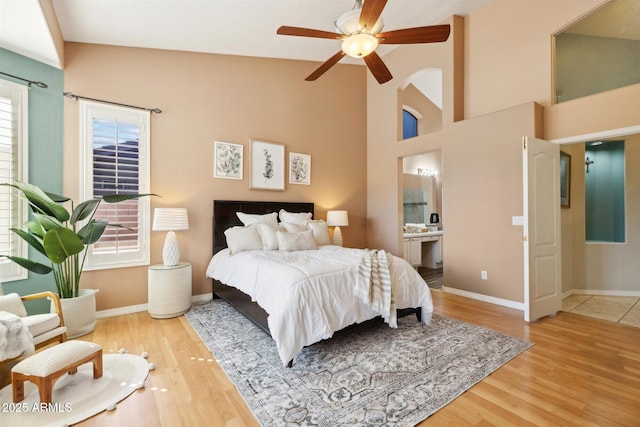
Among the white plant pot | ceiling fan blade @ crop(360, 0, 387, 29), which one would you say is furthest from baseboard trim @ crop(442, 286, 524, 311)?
the white plant pot

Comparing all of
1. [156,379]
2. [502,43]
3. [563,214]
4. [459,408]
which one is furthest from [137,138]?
[563,214]

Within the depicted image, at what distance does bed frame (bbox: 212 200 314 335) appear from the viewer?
3.14 meters

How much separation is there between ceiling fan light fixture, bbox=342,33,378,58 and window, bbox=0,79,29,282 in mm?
3358

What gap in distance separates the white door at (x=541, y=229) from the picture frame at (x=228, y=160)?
374 centimetres

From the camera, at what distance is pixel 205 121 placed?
4.10m

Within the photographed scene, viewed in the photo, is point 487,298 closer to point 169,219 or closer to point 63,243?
point 169,219

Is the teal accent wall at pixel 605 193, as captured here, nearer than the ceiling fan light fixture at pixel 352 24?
No

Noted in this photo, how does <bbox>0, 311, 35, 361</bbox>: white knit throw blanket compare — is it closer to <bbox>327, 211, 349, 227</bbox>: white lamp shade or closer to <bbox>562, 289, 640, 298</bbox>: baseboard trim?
<bbox>327, 211, 349, 227</bbox>: white lamp shade

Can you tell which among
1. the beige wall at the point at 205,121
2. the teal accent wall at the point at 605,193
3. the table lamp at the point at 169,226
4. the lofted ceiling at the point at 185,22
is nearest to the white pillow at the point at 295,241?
the beige wall at the point at 205,121

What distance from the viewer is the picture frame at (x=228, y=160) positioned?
417 centimetres

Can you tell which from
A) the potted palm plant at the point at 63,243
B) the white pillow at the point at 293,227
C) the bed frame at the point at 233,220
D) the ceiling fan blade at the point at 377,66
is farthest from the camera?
the white pillow at the point at 293,227

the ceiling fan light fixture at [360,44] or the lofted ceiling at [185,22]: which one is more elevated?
the lofted ceiling at [185,22]

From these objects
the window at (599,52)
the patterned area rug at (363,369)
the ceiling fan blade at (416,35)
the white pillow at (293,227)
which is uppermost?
the window at (599,52)

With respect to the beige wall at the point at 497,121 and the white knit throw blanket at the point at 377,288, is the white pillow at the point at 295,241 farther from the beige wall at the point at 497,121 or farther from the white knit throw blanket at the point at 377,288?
the beige wall at the point at 497,121
